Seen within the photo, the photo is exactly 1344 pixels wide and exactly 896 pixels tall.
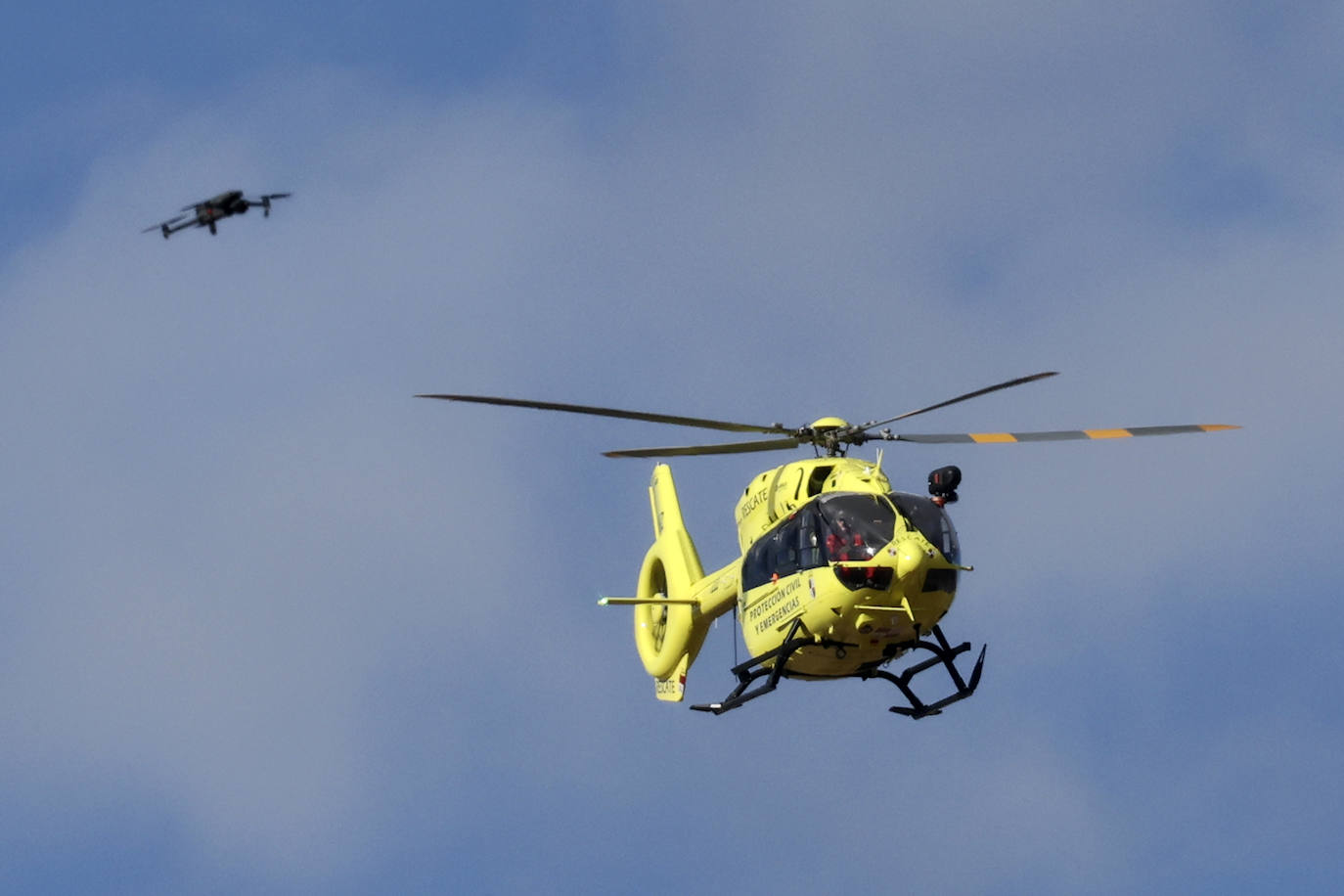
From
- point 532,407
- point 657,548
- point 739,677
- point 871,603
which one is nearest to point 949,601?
point 871,603

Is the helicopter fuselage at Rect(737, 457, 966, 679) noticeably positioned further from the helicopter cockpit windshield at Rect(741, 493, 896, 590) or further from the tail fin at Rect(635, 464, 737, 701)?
the tail fin at Rect(635, 464, 737, 701)

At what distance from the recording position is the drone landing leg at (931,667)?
4238 cm

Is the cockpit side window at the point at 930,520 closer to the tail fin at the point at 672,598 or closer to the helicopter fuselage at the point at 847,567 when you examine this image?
the helicopter fuselage at the point at 847,567

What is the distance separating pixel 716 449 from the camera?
1801 inches

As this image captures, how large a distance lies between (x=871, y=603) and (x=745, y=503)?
5.88 m

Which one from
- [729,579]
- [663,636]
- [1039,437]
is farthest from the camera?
[663,636]

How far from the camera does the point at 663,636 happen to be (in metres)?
51.2

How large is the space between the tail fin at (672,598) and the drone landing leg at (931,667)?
497 cm

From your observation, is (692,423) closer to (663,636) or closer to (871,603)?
(871,603)

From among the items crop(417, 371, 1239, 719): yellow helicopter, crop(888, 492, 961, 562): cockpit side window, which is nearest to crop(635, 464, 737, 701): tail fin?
crop(417, 371, 1239, 719): yellow helicopter

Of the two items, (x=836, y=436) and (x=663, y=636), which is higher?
(x=836, y=436)

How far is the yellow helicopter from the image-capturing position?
4088 cm

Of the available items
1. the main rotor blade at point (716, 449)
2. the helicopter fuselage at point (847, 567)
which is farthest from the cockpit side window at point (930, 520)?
the main rotor blade at point (716, 449)

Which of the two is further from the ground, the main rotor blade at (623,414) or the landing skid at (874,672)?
the main rotor blade at (623,414)
